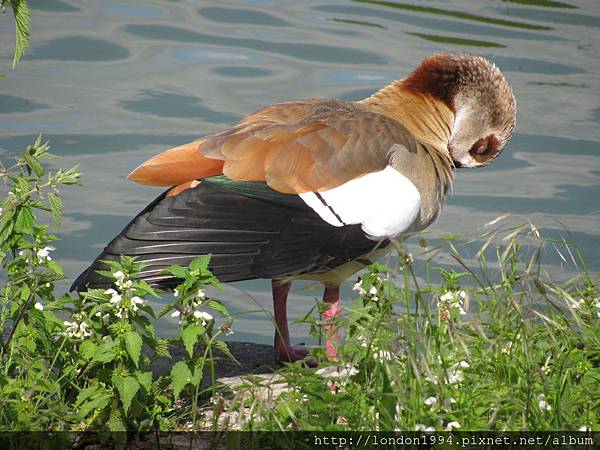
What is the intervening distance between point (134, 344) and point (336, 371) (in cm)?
73

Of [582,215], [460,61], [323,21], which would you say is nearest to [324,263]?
[460,61]

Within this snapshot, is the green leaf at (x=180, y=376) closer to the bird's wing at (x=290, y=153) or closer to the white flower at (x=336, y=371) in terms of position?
the white flower at (x=336, y=371)

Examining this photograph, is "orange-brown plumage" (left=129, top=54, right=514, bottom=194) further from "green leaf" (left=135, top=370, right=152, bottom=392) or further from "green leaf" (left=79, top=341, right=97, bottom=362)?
"green leaf" (left=135, top=370, right=152, bottom=392)

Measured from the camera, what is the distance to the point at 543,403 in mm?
3541

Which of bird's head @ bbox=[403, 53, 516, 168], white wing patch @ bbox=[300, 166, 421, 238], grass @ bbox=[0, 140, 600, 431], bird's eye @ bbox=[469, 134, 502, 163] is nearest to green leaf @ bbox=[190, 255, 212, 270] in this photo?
grass @ bbox=[0, 140, 600, 431]

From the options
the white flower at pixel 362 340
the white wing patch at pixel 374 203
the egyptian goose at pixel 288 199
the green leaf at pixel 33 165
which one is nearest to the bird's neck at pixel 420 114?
the egyptian goose at pixel 288 199

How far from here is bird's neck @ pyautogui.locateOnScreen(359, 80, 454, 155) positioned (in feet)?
19.1

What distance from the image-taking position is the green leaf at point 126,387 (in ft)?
12.0

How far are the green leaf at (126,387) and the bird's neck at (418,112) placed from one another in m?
2.60

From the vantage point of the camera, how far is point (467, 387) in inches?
145

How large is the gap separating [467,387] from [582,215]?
5363 mm

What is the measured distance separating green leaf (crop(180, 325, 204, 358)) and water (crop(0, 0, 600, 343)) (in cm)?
351

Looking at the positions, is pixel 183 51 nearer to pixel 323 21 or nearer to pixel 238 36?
pixel 238 36

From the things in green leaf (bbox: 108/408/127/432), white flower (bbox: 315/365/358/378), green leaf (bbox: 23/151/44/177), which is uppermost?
green leaf (bbox: 23/151/44/177)
